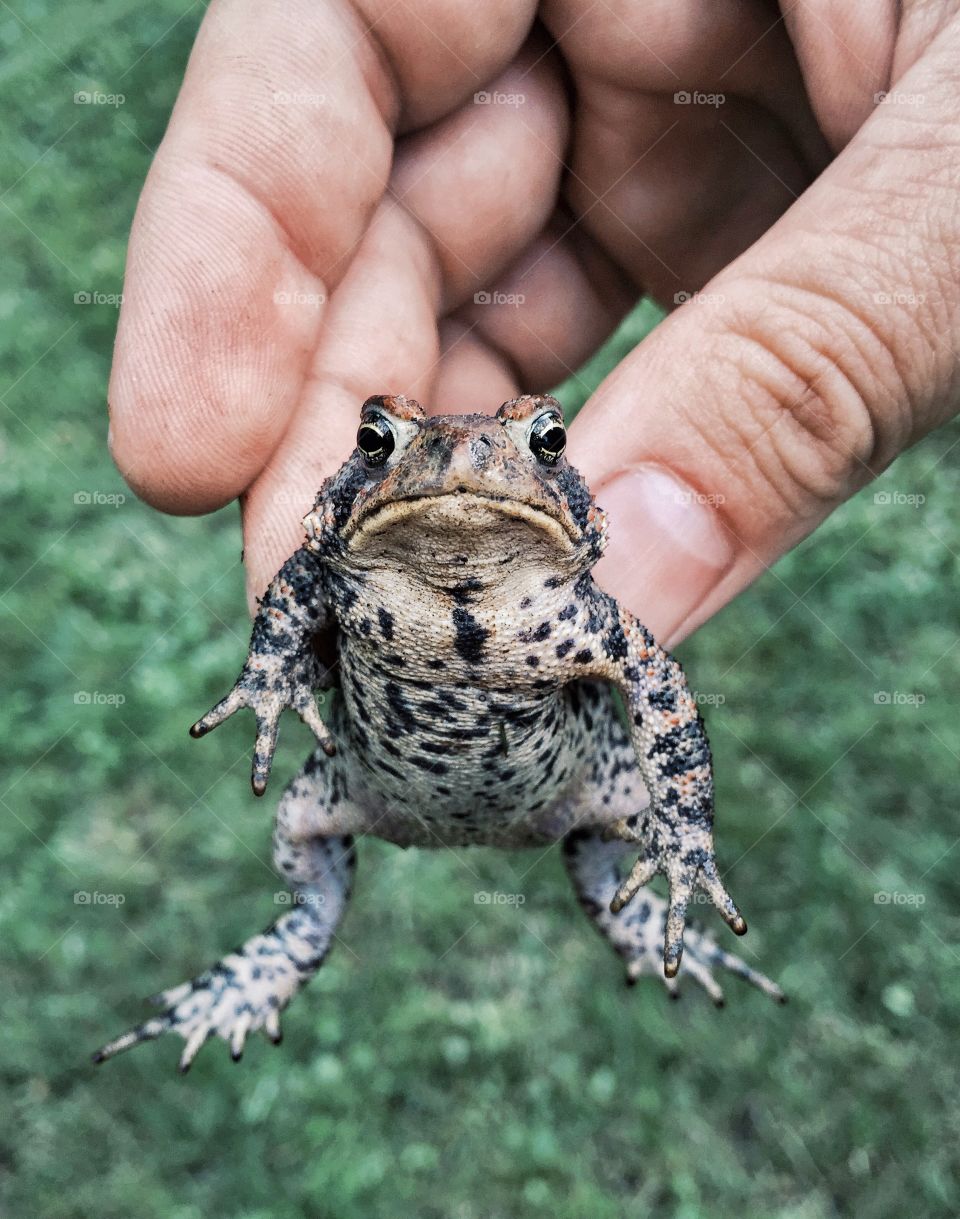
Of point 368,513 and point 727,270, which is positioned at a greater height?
point 727,270

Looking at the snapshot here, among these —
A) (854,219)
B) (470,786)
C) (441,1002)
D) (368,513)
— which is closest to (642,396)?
(854,219)

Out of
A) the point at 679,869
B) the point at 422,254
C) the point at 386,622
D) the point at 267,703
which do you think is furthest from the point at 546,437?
the point at 422,254

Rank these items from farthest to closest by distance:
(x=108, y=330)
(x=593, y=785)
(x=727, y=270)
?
(x=108, y=330) → (x=593, y=785) → (x=727, y=270)

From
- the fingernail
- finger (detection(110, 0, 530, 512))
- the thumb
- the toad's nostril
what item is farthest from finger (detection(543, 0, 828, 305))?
the toad's nostril

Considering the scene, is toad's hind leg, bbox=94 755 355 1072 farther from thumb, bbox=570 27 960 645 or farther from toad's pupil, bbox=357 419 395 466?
toad's pupil, bbox=357 419 395 466

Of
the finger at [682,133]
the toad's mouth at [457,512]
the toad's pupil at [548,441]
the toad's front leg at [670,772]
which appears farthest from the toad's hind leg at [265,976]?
the finger at [682,133]

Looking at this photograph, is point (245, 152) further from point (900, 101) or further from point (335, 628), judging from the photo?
point (900, 101)

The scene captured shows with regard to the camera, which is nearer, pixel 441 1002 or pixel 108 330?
pixel 441 1002
